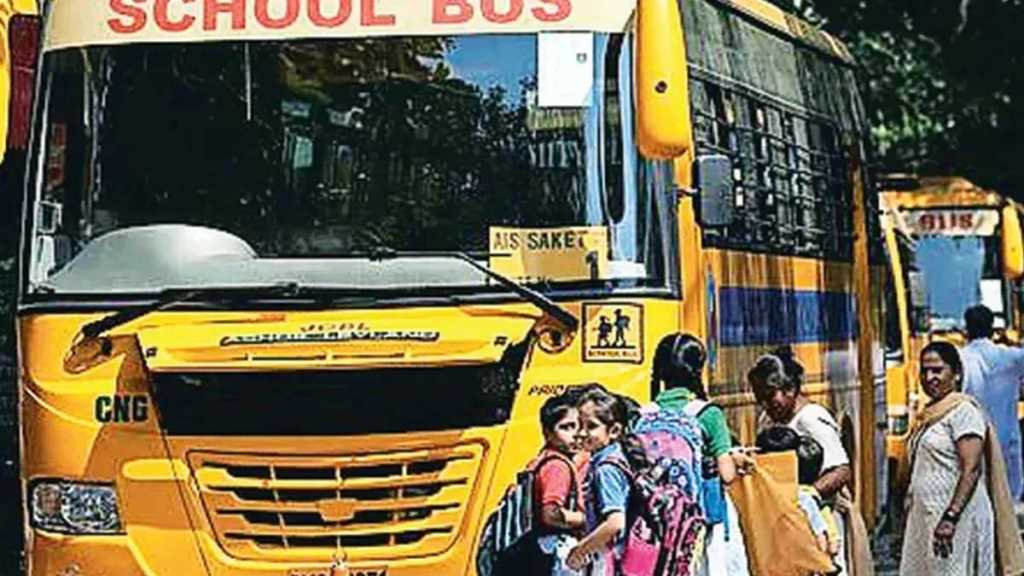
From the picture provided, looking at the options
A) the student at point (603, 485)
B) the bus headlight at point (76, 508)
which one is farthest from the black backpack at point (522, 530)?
the bus headlight at point (76, 508)

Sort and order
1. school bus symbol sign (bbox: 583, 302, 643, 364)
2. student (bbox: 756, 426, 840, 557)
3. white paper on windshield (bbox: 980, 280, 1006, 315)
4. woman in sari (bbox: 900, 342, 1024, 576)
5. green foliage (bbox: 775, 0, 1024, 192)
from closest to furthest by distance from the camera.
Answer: student (bbox: 756, 426, 840, 557) < school bus symbol sign (bbox: 583, 302, 643, 364) < woman in sari (bbox: 900, 342, 1024, 576) < white paper on windshield (bbox: 980, 280, 1006, 315) < green foliage (bbox: 775, 0, 1024, 192)

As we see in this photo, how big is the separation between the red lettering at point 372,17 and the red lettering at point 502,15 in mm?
390

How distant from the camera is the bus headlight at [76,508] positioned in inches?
429

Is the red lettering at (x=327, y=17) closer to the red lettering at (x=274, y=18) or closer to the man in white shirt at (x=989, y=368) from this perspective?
the red lettering at (x=274, y=18)

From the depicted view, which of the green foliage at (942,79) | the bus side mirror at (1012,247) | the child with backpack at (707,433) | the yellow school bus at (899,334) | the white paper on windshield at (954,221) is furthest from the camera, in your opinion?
the green foliage at (942,79)

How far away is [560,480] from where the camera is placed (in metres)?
9.71

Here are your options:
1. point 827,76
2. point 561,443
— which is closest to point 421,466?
point 561,443

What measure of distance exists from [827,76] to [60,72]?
7.40 meters

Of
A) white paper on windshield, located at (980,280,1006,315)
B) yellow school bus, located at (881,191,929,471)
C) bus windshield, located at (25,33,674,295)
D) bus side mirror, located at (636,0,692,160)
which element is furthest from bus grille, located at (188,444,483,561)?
white paper on windshield, located at (980,280,1006,315)

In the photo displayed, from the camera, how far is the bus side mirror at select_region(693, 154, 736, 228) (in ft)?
37.3

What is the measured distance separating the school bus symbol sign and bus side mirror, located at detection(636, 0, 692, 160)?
0.66 metres

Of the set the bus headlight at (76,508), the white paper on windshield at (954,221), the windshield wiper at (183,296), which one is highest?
the white paper on windshield at (954,221)

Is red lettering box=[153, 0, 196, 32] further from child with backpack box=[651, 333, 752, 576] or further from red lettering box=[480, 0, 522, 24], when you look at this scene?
child with backpack box=[651, 333, 752, 576]

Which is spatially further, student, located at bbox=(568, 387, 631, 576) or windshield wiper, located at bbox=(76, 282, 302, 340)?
windshield wiper, located at bbox=(76, 282, 302, 340)
